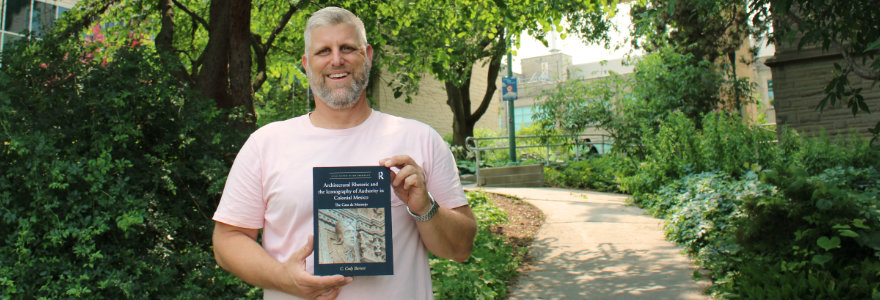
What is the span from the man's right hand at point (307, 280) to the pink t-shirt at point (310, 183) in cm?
9

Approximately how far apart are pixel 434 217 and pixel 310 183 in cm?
35

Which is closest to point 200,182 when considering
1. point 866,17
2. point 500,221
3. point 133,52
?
point 133,52

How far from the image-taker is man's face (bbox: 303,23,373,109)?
71.4 inches

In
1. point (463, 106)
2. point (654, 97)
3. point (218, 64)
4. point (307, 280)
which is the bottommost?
→ point (307, 280)

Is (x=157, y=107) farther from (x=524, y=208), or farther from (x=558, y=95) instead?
(x=558, y=95)

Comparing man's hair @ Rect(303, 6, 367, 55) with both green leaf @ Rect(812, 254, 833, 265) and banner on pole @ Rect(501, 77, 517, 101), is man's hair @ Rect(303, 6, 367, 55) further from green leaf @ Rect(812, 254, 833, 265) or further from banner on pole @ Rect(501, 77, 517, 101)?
banner on pole @ Rect(501, 77, 517, 101)

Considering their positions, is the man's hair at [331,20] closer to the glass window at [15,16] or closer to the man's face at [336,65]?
the man's face at [336,65]

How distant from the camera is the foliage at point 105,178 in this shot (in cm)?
335

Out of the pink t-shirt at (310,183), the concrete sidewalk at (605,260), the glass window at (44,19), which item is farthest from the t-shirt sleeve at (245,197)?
the concrete sidewalk at (605,260)

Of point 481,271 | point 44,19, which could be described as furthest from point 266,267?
point 44,19

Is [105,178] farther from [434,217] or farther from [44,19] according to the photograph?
[44,19]

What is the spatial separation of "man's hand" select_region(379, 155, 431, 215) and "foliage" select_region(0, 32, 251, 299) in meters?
2.29

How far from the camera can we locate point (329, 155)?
1769 millimetres

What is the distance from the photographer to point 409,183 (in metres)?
1.58
